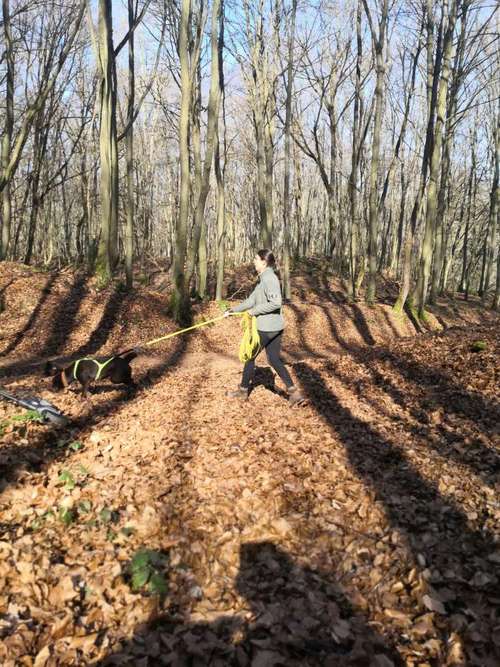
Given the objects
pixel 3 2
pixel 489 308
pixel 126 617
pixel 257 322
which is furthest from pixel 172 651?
pixel 489 308

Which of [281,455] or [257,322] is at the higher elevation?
[257,322]

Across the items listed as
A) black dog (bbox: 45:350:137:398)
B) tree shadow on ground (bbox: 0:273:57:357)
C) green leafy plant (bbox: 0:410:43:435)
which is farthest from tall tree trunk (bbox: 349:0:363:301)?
green leafy plant (bbox: 0:410:43:435)

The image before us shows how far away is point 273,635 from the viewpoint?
3.04 meters

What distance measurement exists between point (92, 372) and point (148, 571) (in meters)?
3.87

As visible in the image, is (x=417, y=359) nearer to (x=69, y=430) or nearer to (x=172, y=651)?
(x=69, y=430)

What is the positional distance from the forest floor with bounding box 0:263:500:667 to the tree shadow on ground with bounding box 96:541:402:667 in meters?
0.01

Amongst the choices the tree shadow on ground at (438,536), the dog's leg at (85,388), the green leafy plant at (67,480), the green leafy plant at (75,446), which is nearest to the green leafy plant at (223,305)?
the dog's leg at (85,388)

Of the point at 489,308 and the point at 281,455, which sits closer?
the point at 281,455

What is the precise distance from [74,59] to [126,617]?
2496 centimetres

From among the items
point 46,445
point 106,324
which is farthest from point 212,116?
point 46,445

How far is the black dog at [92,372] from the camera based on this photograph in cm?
691

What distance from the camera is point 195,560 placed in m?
3.75

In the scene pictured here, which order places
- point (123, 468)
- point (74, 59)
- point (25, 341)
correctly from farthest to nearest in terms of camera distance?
point (74, 59)
point (25, 341)
point (123, 468)

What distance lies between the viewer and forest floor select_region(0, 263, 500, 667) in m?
3.03
